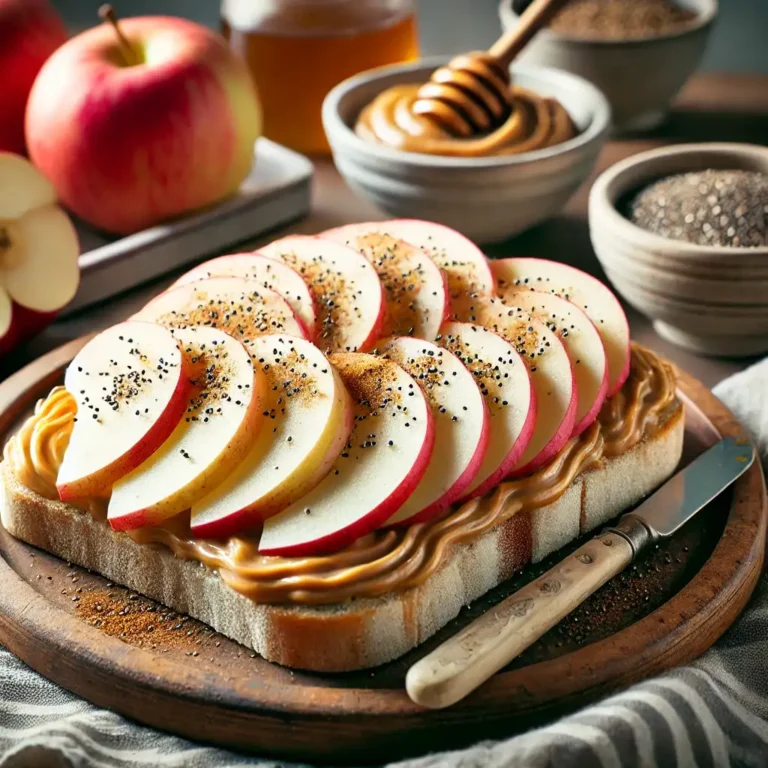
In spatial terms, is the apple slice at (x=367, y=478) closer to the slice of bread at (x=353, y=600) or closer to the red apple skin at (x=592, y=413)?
the slice of bread at (x=353, y=600)

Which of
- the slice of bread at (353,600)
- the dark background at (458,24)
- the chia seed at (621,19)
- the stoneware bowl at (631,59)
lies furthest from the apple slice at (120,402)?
the dark background at (458,24)

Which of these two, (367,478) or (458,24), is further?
(458,24)

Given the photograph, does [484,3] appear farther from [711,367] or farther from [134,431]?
[134,431]

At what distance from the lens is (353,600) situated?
1.80 metres

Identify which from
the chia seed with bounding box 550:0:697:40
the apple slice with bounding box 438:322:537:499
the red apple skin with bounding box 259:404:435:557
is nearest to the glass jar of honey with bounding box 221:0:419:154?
the chia seed with bounding box 550:0:697:40

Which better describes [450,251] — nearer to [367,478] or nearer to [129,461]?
[367,478]

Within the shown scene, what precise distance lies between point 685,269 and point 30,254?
60.6 inches

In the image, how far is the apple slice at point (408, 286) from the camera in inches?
90.0

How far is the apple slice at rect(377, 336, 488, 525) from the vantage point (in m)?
1.88

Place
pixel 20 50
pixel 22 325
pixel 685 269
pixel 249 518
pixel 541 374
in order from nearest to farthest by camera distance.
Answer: pixel 249 518 → pixel 541 374 → pixel 685 269 → pixel 22 325 → pixel 20 50

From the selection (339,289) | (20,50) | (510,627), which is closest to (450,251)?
(339,289)

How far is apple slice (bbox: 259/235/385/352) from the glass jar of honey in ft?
4.11

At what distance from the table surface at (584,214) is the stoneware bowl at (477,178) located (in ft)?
0.66

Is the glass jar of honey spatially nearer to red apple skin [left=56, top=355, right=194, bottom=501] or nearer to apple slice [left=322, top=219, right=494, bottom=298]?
apple slice [left=322, top=219, right=494, bottom=298]
